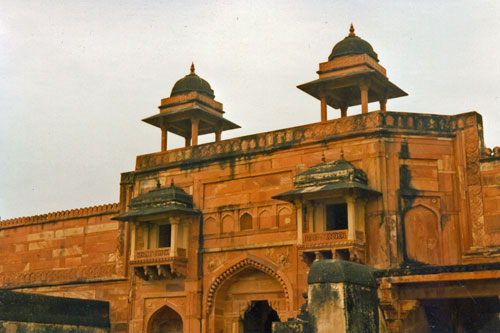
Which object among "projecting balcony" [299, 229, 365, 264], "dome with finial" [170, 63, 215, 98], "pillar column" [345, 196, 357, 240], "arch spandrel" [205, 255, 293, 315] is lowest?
"arch spandrel" [205, 255, 293, 315]

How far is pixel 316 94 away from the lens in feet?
56.9

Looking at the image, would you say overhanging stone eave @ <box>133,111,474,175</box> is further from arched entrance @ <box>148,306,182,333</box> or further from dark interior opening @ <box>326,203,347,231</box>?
arched entrance @ <box>148,306,182,333</box>

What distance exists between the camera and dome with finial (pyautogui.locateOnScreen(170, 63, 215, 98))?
758 inches

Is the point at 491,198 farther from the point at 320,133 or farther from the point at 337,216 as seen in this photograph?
A: the point at 320,133

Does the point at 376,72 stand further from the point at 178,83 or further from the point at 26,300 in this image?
the point at 26,300

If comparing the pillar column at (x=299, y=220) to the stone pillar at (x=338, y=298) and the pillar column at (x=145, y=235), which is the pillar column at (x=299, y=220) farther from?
the stone pillar at (x=338, y=298)

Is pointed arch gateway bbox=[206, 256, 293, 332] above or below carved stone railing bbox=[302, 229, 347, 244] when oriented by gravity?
below

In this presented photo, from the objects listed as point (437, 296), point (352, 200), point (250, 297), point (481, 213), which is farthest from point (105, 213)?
point (437, 296)

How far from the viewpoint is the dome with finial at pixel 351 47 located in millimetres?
16944

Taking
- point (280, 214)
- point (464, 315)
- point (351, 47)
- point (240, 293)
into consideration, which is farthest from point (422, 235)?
point (351, 47)

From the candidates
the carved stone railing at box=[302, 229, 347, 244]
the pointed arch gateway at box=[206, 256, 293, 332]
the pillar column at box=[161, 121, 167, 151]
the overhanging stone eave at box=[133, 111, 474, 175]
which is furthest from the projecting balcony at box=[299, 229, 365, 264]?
the pillar column at box=[161, 121, 167, 151]

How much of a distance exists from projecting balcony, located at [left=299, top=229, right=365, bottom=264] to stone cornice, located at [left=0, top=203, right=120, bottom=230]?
21.5 ft

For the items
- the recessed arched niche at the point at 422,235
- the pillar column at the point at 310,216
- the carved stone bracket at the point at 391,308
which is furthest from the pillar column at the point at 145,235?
the carved stone bracket at the point at 391,308

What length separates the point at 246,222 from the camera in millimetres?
16281
